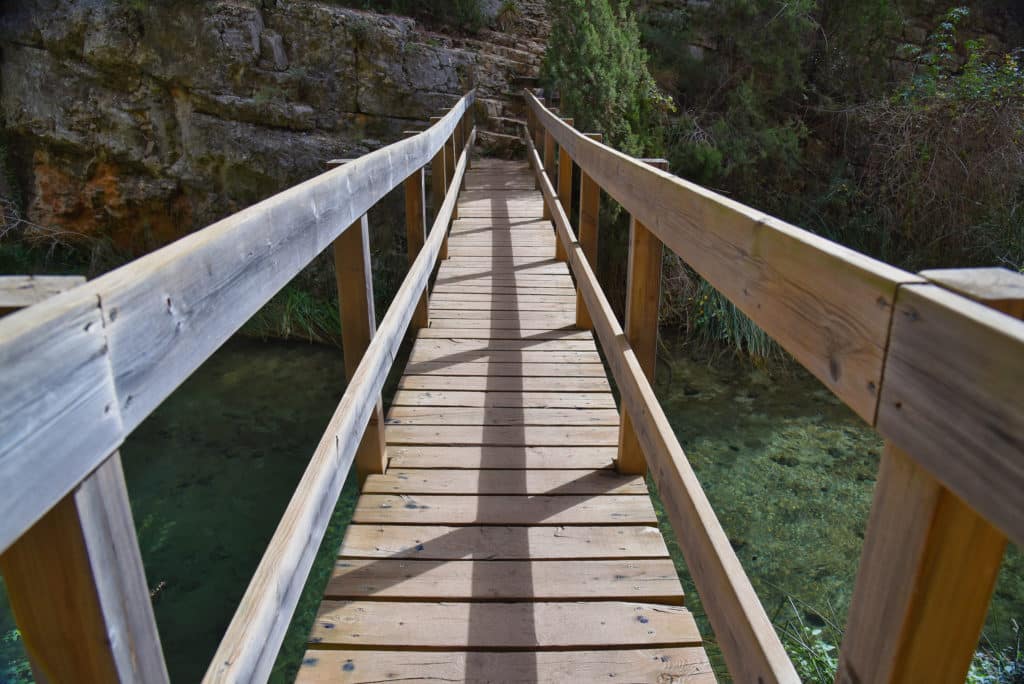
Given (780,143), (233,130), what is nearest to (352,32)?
(233,130)

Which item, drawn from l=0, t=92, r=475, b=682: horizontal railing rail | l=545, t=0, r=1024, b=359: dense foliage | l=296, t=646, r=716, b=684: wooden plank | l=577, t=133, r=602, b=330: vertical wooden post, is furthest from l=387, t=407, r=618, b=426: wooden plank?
l=545, t=0, r=1024, b=359: dense foliage

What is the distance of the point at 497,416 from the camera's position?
9.84ft

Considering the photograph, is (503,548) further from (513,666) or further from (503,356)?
(503,356)

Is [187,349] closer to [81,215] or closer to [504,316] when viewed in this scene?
[504,316]

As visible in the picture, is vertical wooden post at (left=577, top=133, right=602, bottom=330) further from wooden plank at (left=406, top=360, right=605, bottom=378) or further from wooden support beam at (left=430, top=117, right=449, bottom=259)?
wooden support beam at (left=430, top=117, right=449, bottom=259)

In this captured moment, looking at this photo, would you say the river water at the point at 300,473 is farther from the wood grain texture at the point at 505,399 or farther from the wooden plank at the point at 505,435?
the wooden plank at the point at 505,435

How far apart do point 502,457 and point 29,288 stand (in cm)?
211

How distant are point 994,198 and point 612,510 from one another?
778cm

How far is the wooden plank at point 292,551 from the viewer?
991 millimetres

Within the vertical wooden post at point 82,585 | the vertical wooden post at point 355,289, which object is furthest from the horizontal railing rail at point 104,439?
the vertical wooden post at point 355,289

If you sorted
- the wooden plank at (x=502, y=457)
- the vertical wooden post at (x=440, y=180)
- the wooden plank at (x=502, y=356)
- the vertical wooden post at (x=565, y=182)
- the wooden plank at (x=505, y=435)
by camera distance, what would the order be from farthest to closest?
the vertical wooden post at (x=440, y=180) < the vertical wooden post at (x=565, y=182) < the wooden plank at (x=502, y=356) < the wooden plank at (x=505, y=435) < the wooden plank at (x=502, y=457)

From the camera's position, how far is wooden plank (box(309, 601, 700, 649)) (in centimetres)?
179

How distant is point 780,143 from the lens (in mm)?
8984

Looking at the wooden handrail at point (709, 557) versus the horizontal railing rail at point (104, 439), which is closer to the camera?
the horizontal railing rail at point (104, 439)
